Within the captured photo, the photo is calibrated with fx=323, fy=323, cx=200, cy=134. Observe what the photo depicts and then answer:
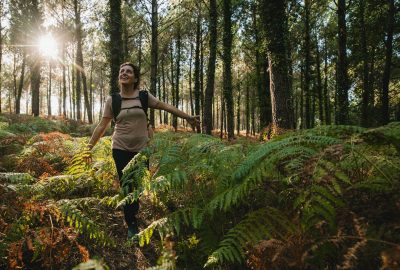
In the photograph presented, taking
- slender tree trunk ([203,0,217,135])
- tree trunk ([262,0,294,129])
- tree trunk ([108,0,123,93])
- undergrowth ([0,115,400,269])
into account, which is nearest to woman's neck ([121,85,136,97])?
undergrowth ([0,115,400,269])

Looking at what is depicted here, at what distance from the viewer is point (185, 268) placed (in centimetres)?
307

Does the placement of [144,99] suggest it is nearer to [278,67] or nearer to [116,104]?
[116,104]

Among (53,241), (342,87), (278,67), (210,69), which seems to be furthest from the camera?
(210,69)

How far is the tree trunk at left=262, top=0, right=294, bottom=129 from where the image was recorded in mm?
7012

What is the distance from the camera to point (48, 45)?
30.5 m

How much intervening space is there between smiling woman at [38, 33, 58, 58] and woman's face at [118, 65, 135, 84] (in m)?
26.6

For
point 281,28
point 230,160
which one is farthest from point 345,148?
point 281,28

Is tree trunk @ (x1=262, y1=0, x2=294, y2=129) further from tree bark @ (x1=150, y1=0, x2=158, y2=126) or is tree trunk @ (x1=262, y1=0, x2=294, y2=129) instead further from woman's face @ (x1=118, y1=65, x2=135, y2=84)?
tree bark @ (x1=150, y1=0, x2=158, y2=126)

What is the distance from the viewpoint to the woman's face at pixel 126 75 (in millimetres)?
4254

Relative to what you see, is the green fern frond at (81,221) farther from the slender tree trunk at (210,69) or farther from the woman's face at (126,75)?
the slender tree trunk at (210,69)

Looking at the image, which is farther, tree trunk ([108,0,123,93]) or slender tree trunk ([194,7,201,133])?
slender tree trunk ([194,7,201,133])

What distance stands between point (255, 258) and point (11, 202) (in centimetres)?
254

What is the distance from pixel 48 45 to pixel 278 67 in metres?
29.2

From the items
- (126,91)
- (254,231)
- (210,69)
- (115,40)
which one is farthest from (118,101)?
(210,69)
